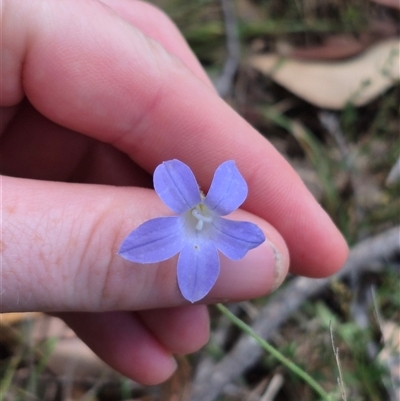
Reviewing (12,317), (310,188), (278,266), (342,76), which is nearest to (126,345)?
(12,317)

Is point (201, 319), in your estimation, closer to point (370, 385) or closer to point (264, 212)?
point (264, 212)

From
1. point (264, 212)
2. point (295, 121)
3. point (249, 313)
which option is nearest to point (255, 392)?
point (249, 313)

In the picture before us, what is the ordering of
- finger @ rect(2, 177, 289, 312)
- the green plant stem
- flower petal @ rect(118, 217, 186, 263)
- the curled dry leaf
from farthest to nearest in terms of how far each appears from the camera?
the curled dry leaf → the green plant stem → finger @ rect(2, 177, 289, 312) → flower petal @ rect(118, 217, 186, 263)

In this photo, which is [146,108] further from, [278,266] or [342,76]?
[342,76]

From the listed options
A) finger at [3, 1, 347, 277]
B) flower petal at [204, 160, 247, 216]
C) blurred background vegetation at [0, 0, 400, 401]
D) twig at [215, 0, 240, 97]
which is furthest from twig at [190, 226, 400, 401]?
twig at [215, 0, 240, 97]

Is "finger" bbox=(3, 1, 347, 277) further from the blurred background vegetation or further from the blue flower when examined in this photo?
the blue flower

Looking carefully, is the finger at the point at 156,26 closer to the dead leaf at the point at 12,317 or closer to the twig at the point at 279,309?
the twig at the point at 279,309
